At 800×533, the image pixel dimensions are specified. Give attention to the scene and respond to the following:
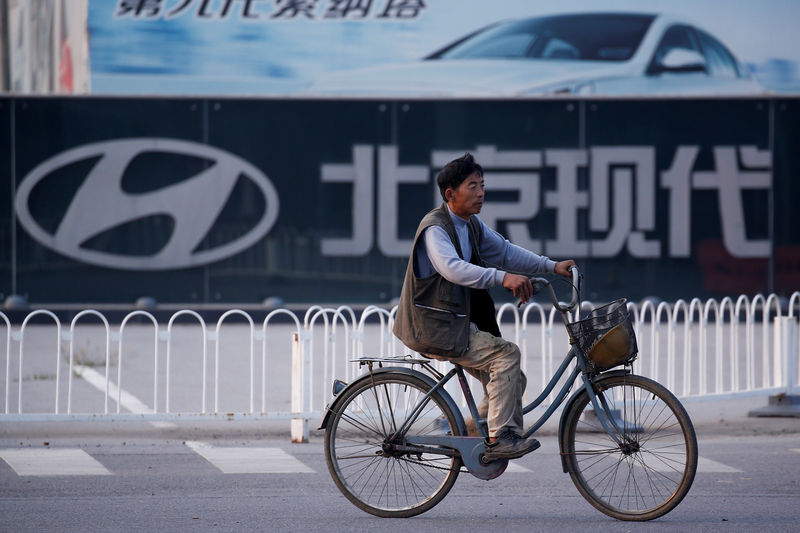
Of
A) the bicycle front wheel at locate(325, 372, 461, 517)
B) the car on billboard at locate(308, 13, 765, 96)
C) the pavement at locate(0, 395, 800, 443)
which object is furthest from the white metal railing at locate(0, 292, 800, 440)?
the car on billboard at locate(308, 13, 765, 96)

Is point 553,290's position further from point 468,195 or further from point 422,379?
point 422,379

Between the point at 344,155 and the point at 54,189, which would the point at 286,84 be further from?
the point at 54,189

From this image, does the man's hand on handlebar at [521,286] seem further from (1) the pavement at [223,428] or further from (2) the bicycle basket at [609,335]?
(1) the pavement at [223,428]

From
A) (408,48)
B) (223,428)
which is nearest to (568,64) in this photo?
(408,48)

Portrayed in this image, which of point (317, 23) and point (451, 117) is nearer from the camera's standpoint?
point (451, 117)

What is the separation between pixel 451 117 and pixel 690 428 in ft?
42.0

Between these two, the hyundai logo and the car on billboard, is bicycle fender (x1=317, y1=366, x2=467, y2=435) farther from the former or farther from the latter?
the car on billboard

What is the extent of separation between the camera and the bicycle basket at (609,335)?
18.3ft

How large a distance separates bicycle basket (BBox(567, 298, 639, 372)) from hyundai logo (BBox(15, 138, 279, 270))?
41.4ft

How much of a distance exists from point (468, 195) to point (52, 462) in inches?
140

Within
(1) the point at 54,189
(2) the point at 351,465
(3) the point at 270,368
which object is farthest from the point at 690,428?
(1) the point at 54,189

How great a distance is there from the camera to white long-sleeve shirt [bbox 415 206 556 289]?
223 inches

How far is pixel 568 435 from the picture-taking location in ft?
19.1

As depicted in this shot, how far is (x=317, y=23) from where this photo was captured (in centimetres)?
2003
